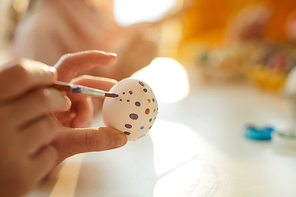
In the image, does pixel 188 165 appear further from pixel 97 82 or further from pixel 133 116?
pixel 97 82

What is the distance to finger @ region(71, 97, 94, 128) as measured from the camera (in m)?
0.72

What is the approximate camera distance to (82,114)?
2.39 ft

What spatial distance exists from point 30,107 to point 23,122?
0.08ft

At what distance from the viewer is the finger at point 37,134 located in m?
0.35

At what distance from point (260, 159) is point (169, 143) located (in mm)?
263

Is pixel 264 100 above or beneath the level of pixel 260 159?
above

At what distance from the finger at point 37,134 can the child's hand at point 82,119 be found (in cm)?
10

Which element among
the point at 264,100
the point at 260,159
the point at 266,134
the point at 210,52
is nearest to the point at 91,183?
the point at 260,159

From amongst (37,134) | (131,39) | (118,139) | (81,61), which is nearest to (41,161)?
(37,134)

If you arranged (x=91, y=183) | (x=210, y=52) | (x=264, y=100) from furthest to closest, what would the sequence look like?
(x=210, y=52), (x=264, y=100), (x=91, y=183)

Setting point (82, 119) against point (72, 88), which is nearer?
point (72, 88)

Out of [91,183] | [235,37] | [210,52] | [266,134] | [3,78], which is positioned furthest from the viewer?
[235,37]

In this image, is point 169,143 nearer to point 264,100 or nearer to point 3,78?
point 3,78

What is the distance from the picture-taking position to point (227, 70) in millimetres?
1566
